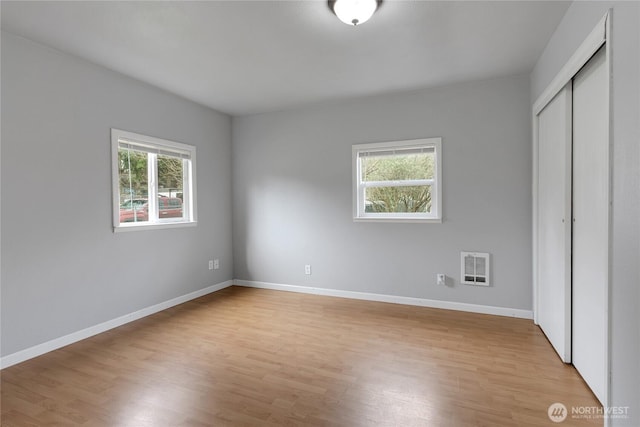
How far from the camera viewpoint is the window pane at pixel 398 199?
12.7ft

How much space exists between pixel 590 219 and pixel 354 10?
2.03 metres

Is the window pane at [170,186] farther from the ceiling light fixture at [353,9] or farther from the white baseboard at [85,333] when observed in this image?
the ceiling light fixture at [353,9]

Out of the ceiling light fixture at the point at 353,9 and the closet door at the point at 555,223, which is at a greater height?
the ceiling light fixture at the point at 353,9

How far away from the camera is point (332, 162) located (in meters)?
4.24

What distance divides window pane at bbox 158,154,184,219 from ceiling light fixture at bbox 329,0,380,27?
8.77 feet

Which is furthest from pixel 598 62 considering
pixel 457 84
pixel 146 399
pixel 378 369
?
pixel 146 399

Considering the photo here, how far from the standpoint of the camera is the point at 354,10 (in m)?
2.10

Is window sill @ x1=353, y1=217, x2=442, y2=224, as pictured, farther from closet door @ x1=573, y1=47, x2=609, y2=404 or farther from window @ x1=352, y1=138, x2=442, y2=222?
closet door @ x1=573, y1=47, x2=609, y2=404

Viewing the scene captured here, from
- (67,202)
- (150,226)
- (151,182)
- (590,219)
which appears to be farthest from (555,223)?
(67,202)

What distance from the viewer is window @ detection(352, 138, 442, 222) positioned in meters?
3.78

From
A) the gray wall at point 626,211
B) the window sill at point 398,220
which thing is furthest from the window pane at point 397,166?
the gray wall at point 626,211

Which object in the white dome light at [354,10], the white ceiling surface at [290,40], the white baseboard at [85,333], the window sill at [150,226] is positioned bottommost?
the white baseboard at [85,333]

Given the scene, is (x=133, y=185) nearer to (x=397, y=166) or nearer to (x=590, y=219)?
(x=397, y=166)

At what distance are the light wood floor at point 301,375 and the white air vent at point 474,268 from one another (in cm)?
38
